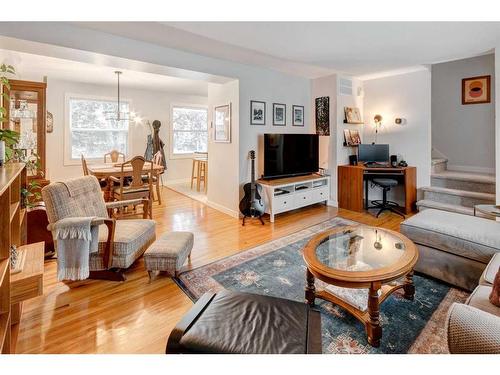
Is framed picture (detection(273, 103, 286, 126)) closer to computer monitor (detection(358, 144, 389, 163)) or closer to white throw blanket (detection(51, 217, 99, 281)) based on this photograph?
computer monitor (detection(358, 144, 389, 163))

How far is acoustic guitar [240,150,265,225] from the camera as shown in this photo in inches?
169

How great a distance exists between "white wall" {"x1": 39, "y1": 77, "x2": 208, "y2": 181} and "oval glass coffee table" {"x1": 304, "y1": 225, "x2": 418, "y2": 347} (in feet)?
19.1

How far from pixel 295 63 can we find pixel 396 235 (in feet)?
9.85

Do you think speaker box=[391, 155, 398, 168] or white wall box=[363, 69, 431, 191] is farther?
speaker box=[391, 155, 398, 168]

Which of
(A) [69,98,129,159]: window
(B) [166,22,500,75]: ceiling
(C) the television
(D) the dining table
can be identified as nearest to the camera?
(B) [166,22,500,75]: ceiling

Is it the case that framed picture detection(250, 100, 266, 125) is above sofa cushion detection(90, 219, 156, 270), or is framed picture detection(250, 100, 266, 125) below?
above

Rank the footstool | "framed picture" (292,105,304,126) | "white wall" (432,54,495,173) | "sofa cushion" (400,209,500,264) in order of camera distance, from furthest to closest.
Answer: "framed picture" (292,105,304,126) < "white wall" (432,54,495,173) < the footstool < "sofa cushion" (400,209,500,264)

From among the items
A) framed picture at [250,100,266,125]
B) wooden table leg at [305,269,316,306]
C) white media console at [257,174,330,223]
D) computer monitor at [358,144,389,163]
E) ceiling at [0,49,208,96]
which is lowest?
wooden table leg at [305,269,316,306]

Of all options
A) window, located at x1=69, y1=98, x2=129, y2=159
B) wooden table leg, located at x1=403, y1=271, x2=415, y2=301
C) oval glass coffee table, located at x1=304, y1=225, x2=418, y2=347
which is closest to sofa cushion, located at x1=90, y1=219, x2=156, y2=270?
oval glass coffee table, located at x1=304, y1=225, x2=418, y2=347

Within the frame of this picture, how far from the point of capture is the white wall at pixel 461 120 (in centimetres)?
466

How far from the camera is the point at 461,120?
4980 millimetres

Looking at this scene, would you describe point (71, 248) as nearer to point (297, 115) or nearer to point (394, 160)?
point (297, 115)

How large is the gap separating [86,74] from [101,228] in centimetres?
395
